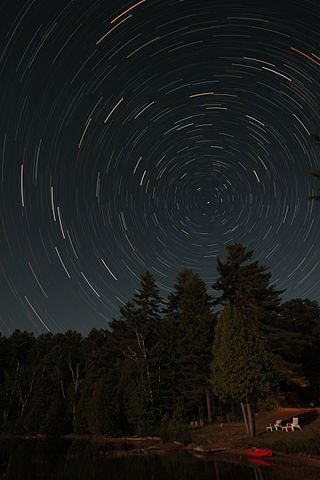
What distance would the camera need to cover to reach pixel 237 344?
2581 cm

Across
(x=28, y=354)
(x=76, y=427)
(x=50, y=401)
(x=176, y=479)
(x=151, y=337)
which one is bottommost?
(x=176, y=479)

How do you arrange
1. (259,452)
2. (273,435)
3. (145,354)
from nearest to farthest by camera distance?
(259,452), (273,435), (145,354)

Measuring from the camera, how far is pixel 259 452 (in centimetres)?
2159

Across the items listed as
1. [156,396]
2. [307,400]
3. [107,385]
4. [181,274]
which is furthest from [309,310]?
[107,385]

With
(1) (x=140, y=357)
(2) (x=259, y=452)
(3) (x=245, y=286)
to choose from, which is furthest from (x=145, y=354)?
(2) (x=259, y=452)

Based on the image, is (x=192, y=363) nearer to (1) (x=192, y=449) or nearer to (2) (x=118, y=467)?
(1) (x=192, y=449)

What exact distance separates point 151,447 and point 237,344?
11595mm

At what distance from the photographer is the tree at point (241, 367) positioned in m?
24.7

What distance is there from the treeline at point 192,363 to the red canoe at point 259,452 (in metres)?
3.29

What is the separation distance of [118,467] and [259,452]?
8.92m

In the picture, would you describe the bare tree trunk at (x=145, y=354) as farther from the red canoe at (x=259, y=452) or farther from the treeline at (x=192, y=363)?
the red canoe at (x=259, y=452)

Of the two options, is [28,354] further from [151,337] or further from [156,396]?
[156,396]

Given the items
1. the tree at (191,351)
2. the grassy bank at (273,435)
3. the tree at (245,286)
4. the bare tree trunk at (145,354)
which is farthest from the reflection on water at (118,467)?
the tree at (245,286)

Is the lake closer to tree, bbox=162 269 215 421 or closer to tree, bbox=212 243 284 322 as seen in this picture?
tree, bbox=162 269 215 421
